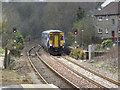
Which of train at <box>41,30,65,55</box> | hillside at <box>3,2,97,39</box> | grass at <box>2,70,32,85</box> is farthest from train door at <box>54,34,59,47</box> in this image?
hillside at <box>3,2,97,39</box>

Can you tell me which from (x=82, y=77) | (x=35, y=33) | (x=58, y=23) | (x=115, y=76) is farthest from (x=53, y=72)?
(x=35, y=33)

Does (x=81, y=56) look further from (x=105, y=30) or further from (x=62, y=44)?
(x=105, y=30)

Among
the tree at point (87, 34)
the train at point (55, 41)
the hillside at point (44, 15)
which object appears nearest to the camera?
the train at point (55, 41)

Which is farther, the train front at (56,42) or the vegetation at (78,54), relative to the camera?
the train front at (56,42)

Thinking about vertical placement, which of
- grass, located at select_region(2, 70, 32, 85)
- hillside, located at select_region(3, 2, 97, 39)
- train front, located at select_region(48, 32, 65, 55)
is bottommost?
grass, located at select_region(2, 70, 32, 85)

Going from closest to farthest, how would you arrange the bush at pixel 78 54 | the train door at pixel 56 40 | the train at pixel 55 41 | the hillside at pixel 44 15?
the bush at pixel 78 54, the train at pixel 55 41, the train door at pixel 56 40, the hillside at pixel 44 15

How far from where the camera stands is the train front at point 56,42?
23.1 m

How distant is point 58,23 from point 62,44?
15.5 meters

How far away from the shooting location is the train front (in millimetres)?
23062

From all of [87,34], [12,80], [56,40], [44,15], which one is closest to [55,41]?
[56,40]

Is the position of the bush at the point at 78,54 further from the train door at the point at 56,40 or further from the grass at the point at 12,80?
the grass at the point at 12,80

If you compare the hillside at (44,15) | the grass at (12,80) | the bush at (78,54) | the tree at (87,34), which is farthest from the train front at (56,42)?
the hillside at (44,15)

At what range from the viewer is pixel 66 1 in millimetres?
45031

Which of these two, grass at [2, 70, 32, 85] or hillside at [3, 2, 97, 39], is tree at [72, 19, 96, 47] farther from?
grass at [2, 70, 32, 85]
